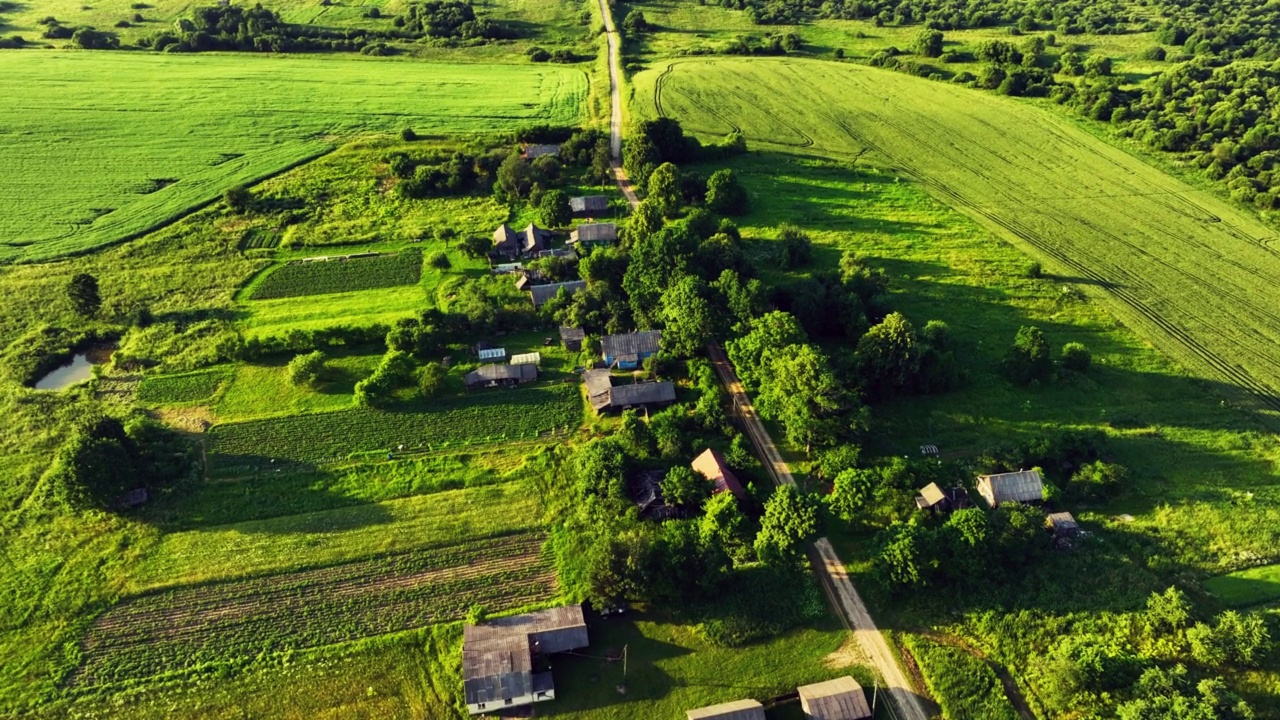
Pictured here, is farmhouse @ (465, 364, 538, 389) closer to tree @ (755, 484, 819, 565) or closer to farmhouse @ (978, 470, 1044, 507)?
tree @ (755, 484, 819, 565)

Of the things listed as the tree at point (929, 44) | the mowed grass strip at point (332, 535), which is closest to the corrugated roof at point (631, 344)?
the mowed grass strip at point (332, 535)

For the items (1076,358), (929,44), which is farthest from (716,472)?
(929,44)

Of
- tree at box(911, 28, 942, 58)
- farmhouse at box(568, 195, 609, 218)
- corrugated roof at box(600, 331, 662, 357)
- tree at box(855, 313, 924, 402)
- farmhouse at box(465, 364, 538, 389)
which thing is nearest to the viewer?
tree at box(855, 313, 924, 402)

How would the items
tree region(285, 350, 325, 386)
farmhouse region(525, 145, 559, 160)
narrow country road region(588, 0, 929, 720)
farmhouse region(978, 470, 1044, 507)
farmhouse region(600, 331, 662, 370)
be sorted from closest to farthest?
narrow country road region(588, 0, 929, 720) < farmhouse region(978, 470, 1044, 507) < tree region(285, 350, 325, 386) < farmhouse region(600, 331, 662, 370) < farmhouse region(525, 145, 559, 160)

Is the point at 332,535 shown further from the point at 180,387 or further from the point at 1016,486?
the point at 1016,486

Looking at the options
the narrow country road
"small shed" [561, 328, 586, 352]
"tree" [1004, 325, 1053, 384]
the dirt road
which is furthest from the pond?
"tree" [1004, 325, 1053, 384]

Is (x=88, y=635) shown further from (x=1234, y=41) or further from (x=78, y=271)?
(x=1234, y=41)
